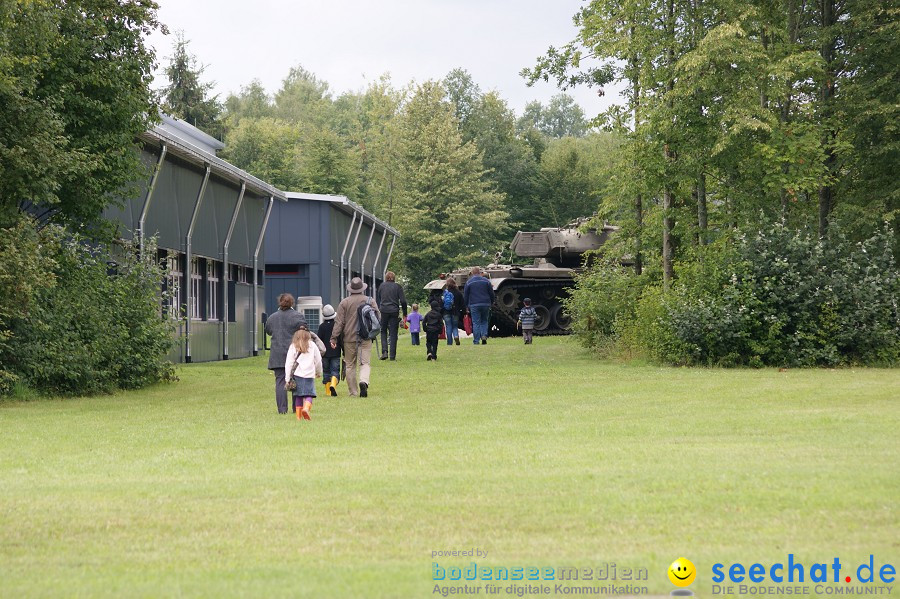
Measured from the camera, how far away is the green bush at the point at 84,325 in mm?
18766

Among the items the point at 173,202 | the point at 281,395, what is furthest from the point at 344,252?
the point at 281,395

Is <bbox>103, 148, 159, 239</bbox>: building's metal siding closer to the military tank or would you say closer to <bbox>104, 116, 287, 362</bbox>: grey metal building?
<bbox>104, 116, 287, 362</bbox>: grey metal building

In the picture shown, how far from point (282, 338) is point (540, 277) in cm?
2821

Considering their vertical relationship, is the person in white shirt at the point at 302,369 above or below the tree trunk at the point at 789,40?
below

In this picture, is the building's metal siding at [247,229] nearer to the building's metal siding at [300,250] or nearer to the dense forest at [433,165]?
the building's metal siding at [300,250]

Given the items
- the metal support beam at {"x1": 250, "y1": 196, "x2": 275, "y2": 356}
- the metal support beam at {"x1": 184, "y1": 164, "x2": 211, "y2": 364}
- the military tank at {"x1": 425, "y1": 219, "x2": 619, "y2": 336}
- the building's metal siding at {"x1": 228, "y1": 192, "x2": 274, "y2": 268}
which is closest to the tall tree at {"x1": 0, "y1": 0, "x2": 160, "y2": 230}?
the metal support beam at {"x1": 184, "y1": 164, "x2": 211, "y2": 364}

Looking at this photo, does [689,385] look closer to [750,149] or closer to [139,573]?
[750,149]

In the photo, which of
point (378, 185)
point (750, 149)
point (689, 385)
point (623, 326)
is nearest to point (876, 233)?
point (750, 149)

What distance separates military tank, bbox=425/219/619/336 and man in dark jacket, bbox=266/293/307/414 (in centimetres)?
2598

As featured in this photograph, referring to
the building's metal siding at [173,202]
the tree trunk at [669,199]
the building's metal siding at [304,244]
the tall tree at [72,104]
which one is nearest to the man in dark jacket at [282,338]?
the tall tree at [72,104]

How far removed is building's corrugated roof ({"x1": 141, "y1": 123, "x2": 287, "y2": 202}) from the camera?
27.0 metres

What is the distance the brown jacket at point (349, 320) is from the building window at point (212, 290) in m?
15.5

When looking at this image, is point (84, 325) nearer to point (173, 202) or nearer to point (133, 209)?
point (133, 209)

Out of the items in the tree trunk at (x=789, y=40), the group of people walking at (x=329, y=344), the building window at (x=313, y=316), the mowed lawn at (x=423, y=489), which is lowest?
the mowed lawn at (x=423, y=489)
